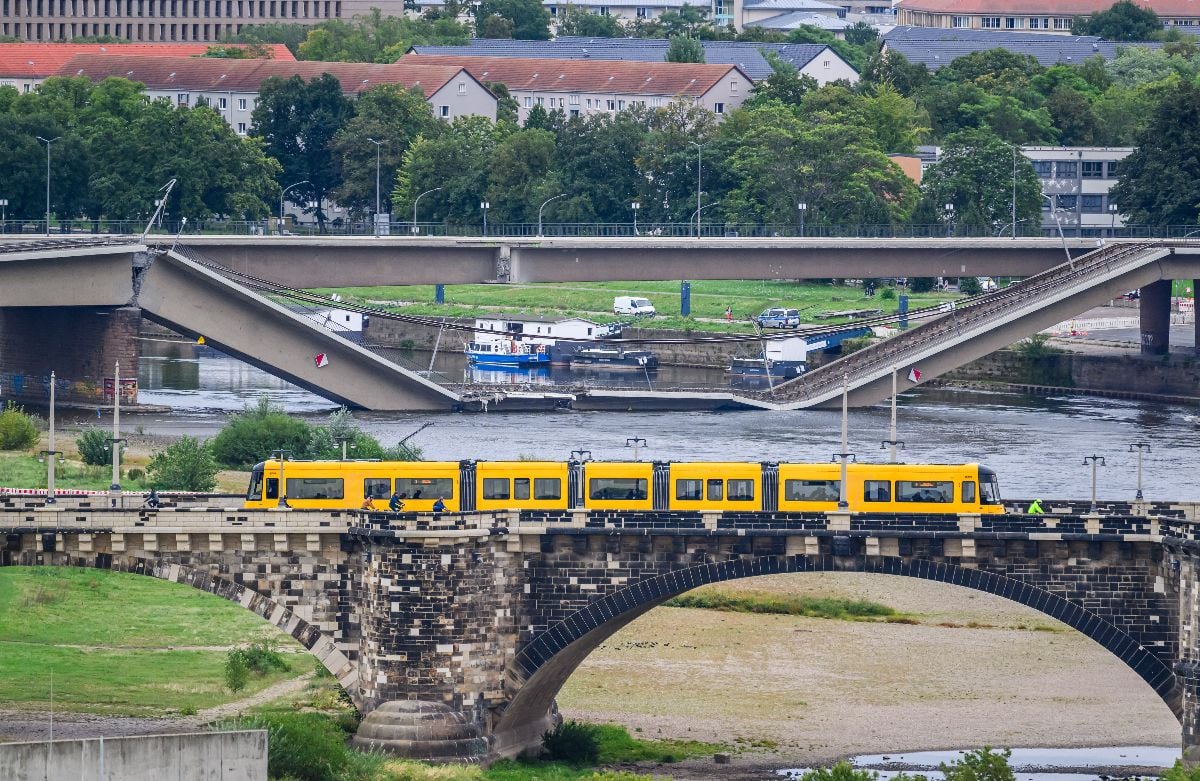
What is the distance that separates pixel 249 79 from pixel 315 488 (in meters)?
126

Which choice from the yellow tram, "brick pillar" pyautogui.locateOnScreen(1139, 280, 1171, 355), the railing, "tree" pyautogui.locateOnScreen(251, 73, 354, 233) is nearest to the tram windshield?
the yellow tram

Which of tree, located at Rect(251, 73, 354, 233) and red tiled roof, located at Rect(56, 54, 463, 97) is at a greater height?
red tiled roof, located at Rect(56, 54, 463, 97)

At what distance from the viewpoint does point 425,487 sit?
207ft

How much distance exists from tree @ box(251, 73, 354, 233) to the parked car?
31.5 metres

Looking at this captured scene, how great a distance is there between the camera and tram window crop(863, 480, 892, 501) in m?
62.8

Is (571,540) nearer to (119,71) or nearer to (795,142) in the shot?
(795,142)

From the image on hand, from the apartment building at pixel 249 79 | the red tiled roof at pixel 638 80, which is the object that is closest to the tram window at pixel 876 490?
the apartment building at pixel 249 79

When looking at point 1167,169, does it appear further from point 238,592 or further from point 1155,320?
point 238,592

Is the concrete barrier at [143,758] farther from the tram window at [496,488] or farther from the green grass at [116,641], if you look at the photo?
the tram window at [496,488]

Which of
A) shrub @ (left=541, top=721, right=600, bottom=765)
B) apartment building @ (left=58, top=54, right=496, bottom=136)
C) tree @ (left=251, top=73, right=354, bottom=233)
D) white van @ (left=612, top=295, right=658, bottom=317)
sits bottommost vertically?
shrub @ (left=541, top=721, right=600, bottom=765)

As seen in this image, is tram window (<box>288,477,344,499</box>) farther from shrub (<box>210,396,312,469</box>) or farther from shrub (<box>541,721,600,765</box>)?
shrub (<box>210,396,312,469</box>)

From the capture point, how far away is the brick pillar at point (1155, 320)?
136000 mm

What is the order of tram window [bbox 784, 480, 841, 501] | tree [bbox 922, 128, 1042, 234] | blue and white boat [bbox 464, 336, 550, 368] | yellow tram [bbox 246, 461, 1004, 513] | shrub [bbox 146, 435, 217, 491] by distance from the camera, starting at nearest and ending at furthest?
1. tram window [bbox 784, 480, 841, 501]
2. yellow tram [bbox 246, 461, 1004, 513]
3. shrub [bbox 146, 435, 217, 491]
4. blue and white boat [bbox 464, 336, 550, 368]
5. tree [bbox 922, 128, 1042, 234]

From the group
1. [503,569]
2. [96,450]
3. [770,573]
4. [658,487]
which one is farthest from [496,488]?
[96,450]
